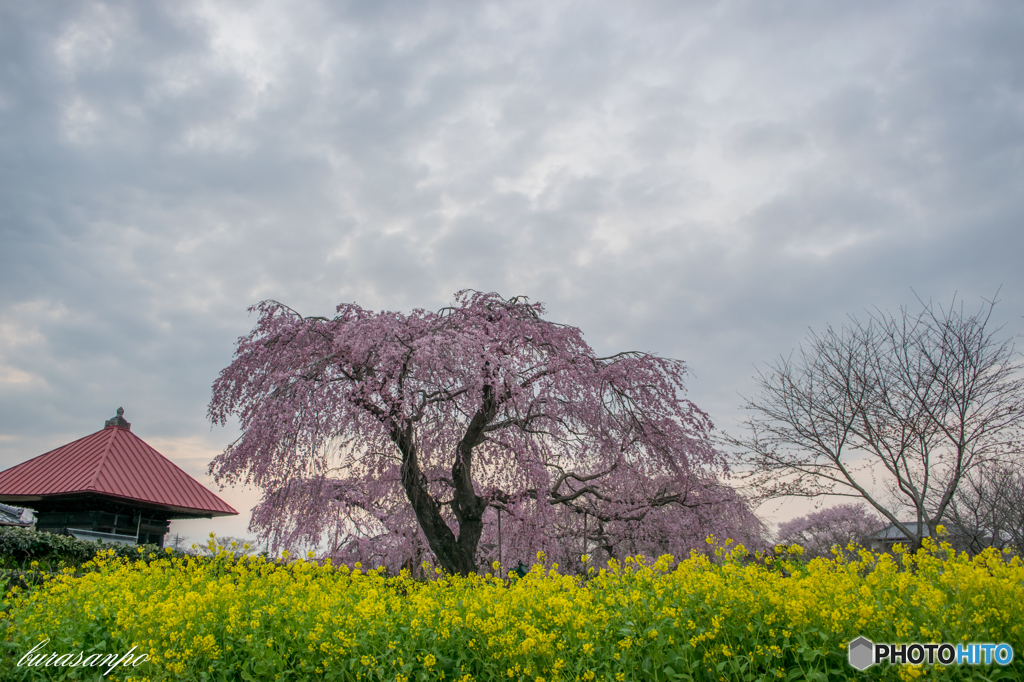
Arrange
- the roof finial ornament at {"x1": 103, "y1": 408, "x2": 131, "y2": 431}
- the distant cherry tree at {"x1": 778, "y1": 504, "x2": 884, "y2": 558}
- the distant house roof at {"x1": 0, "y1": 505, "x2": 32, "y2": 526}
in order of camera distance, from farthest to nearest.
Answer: the distant cherry tree at {"x1": 778, "y1": 504, "x2": 884, "y2": 558}, the roof finial ornament at {"x1": 103, "y1": 408, "x2": 131, "y2": 431}, the distant house roof at {"x1": 0, "y1": 505, "x2": 32, "y2": 526}

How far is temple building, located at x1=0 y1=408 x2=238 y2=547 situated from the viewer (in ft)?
62.4

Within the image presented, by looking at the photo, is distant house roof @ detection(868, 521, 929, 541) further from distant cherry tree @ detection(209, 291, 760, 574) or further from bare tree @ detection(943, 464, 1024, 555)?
distant cherry tree @ detection(209, 291, 760, 574)

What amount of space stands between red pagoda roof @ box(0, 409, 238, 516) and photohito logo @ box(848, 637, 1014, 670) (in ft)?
67.3

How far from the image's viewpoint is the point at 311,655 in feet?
14.6

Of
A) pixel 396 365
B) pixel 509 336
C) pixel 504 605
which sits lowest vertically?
pixel 504 605

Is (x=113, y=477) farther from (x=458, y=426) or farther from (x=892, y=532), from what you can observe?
(x=892, y=532)

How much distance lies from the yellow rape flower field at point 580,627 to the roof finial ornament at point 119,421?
20.5 metres

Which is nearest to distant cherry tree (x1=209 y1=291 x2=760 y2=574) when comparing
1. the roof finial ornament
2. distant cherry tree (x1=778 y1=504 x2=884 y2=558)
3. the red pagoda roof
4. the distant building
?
the distant building

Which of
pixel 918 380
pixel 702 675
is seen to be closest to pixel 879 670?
pixel 702 675

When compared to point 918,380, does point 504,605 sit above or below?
below

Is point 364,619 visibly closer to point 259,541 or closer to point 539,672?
point 539,672

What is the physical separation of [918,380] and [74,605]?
14.3 meters

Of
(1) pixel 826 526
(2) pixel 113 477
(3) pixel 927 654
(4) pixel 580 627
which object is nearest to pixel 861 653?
(3) pixel 927 654

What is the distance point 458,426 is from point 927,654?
23.2 feet
